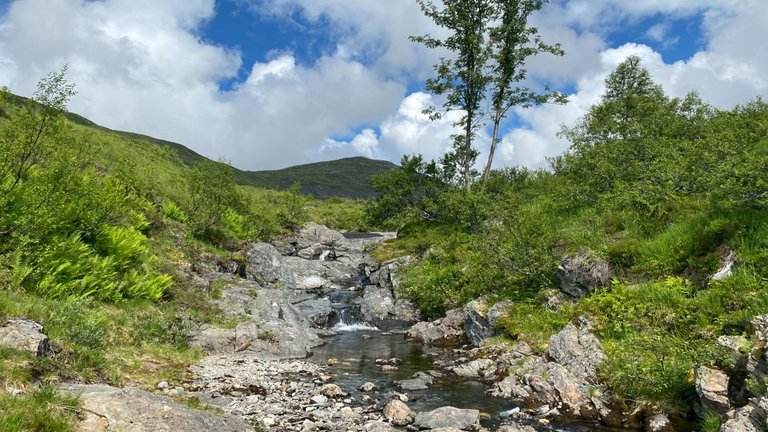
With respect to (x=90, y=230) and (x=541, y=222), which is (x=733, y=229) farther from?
(x=90, y=230)

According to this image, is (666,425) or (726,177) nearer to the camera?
(666,425)

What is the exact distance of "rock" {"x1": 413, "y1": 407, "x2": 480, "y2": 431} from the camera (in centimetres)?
1075

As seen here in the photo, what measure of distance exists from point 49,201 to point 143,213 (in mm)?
10234

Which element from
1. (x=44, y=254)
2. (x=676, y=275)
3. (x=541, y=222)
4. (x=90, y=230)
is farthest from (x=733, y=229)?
(x=90, y=230)

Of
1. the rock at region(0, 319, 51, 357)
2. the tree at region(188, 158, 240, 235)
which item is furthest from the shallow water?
the tree at region(188, 158, 240, 235)

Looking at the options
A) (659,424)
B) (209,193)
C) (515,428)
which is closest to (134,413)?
(515,428)

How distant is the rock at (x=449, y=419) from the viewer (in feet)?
35.3

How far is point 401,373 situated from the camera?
1617 cm

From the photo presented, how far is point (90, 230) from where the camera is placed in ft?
54.9

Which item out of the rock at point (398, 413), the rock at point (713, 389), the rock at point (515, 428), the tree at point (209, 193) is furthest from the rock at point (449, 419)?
the tree at point (209, 193)

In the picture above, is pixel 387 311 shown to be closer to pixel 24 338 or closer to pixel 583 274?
pixel 583 274

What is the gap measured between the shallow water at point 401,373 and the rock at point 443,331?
67cm

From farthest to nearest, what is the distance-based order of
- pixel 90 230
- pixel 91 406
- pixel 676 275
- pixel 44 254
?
A: pixel 90 230
pixel 676 275
pixel 44 254
pixel 91 406

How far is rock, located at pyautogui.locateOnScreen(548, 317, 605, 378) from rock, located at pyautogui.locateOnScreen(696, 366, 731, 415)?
340 centimetres
